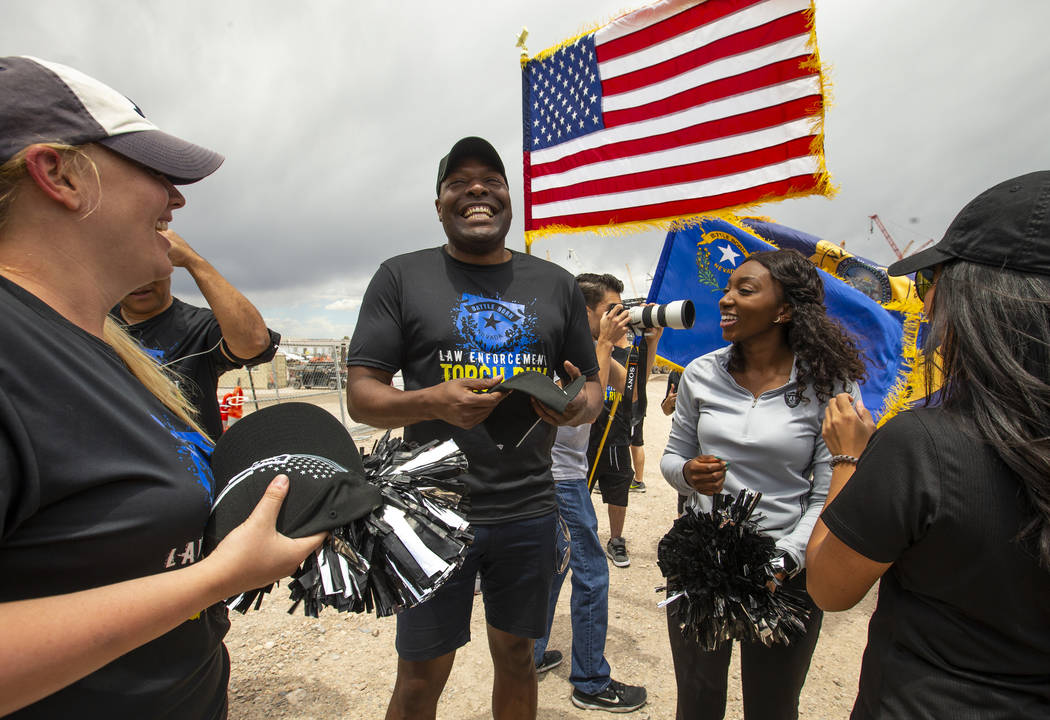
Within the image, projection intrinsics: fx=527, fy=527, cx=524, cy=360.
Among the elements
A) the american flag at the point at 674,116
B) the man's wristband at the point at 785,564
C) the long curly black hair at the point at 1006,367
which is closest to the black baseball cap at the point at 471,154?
the long curly black hair at the point at 1006,367

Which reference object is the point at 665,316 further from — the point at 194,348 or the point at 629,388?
the point at 194,348

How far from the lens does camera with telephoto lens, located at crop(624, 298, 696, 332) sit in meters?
2.99

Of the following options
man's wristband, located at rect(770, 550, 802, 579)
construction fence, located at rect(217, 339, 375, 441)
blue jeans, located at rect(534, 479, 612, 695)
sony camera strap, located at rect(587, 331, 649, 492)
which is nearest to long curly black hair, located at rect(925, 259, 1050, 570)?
man's wristband, located at rect(770, 550, 802, 579)

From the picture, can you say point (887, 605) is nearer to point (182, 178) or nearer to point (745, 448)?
point (745, 448)

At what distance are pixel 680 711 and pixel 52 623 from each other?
7.00 ft

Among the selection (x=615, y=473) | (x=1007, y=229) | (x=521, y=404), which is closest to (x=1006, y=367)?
(x=1007, y=229)

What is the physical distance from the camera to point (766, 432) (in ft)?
6.88

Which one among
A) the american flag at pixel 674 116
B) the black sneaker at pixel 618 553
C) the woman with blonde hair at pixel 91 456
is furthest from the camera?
the black sneaker at pixel 618 553

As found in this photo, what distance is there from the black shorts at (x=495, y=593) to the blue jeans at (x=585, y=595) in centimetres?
72

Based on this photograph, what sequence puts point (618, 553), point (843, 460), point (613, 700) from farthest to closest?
1. point (618, 553)
2. point (613, 700)
3. point (843, 460)

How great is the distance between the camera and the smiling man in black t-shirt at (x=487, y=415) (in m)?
1.93

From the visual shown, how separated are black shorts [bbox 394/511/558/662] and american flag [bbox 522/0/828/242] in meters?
3.24

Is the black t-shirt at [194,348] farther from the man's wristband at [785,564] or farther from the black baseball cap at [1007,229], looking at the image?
the black baseball cap at [1007,229]

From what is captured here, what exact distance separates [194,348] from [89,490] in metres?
1.80
